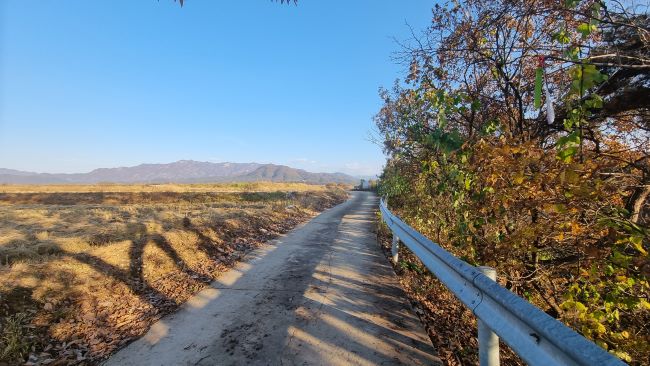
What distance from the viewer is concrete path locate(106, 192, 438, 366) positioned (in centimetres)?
352

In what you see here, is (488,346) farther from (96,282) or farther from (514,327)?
(96,282)

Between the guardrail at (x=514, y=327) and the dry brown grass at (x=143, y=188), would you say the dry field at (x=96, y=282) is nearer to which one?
the guardrail at (x=514, y=327)

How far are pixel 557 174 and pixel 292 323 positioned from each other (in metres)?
3.39

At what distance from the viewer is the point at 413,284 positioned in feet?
19.8

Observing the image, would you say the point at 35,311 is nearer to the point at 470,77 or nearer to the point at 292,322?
Result: the point at 292,322

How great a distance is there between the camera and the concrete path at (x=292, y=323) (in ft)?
11.5

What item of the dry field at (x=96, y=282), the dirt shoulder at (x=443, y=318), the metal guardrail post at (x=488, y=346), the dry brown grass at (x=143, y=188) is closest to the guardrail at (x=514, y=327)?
the metal guardrail post at (x=488, y=346)

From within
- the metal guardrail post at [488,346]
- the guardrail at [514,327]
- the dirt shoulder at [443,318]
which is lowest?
the dirt shoulder at [443,318]

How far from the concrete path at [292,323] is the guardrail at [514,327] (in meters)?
0.89

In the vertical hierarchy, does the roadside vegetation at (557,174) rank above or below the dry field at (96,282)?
above

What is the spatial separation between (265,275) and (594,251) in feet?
16.8

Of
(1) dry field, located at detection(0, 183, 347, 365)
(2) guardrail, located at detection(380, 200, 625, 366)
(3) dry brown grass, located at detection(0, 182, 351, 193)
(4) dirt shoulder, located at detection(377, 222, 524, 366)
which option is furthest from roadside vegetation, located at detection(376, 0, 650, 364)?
(3) dry brown grass, located at detection(0, 182, 351, 193)

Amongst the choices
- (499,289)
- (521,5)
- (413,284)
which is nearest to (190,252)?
(413,284)

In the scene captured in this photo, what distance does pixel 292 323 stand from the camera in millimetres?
4234
